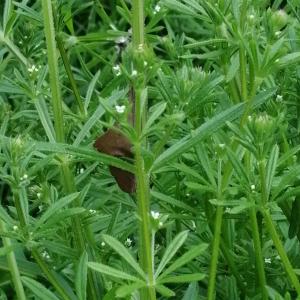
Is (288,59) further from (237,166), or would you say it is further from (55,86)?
(55,86)

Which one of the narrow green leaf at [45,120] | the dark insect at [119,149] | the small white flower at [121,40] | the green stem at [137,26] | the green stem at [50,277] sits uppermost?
the small white flower at [121,40]

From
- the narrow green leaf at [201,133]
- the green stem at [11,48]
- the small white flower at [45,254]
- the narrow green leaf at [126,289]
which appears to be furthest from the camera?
the green stem at [11,48]

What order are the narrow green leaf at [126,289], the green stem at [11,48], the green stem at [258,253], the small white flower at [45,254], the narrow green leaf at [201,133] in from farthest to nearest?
the green stem at [11,48] → the small white flower at [45,254] → the green stem at [258,253] → the narrow green leaf at [201,133] → the narrow green leaf at [126,289]

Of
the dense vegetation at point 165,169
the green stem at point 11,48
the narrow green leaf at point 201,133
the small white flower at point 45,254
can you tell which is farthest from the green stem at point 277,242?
the green stem at point 11,48

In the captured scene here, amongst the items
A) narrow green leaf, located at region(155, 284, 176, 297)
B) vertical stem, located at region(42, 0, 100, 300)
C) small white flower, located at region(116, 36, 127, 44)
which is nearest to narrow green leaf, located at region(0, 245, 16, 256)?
vertical stem, located at region(42, 0, 100, 300)

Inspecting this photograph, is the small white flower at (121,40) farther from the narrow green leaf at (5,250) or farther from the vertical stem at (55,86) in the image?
the narrow green leaf at (5,250)

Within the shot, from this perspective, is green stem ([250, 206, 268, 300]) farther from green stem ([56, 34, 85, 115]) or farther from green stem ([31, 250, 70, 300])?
green stem ([56, 34, 85, 115])

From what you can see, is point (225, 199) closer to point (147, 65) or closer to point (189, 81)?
point (189, 81)

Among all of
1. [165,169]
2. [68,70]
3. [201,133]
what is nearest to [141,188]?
[201,133]

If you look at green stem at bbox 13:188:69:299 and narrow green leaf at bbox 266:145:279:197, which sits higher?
narrow green leaf at bbox 266:145:279:197
